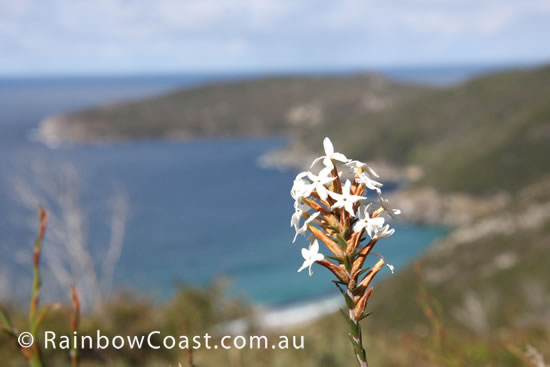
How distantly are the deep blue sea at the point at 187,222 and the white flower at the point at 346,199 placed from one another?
2240cm

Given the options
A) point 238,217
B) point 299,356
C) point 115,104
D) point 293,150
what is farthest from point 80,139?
point 299,356

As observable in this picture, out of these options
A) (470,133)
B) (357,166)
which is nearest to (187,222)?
(470,133)

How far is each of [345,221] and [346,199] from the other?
57mm

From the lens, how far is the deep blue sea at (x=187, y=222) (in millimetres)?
66875

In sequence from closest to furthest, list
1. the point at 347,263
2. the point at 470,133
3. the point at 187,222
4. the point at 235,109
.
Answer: the point at 347,263 → the point at 187,222 → the point at 470,133 → the point at 235,109

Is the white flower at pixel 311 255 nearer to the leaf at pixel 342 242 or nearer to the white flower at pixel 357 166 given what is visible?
the leaf at pixel 342 242

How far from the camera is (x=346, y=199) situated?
1.41m

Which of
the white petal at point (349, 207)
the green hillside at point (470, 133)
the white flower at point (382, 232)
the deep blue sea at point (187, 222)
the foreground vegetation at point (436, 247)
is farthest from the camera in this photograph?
the green hillside at point (470, 133)

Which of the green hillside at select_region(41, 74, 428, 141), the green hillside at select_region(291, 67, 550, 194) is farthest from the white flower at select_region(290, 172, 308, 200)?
the green hillside at select_region(41, 74, 428, 141)

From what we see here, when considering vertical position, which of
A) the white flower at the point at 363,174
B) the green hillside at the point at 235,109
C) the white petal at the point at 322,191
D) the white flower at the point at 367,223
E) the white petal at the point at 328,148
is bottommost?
the white flower at the point at 367,223

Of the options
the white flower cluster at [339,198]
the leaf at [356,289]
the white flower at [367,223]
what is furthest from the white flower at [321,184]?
the leaf at [356,289]

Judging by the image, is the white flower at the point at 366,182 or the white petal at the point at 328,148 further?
the white petal at the point at 328,148

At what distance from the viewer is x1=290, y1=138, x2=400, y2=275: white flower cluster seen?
1.41m

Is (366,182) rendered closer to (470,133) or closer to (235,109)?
(470,133)
